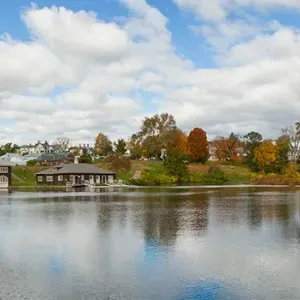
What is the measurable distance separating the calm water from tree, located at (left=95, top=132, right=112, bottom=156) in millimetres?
106817

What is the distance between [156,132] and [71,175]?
35.6m

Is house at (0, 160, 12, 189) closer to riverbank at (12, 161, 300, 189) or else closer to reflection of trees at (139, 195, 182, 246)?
riverbank at (12, 161, 300, 189)

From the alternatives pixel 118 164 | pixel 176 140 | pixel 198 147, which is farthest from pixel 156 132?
pixel 118 164

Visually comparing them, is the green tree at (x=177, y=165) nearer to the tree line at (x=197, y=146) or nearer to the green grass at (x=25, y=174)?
the tree line at (x=197, y=146)

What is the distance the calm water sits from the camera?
11938mm

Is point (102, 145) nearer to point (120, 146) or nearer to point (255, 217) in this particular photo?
point (120, 146)

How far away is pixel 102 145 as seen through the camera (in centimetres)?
13562

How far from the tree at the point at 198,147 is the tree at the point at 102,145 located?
3282 cm

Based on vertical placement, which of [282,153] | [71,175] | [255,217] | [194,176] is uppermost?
[282,153]

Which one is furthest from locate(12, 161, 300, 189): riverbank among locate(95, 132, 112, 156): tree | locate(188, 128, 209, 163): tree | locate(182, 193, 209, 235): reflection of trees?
locate(182, 193, 209, 235): reflection of trees

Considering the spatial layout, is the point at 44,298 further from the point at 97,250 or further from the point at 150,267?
the point at 97,250

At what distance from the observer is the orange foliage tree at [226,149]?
120688 millimetres

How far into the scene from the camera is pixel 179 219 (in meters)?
26.9

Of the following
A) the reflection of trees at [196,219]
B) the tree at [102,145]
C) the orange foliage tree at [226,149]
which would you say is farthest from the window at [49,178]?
the orange foliage tree at [226,149]
